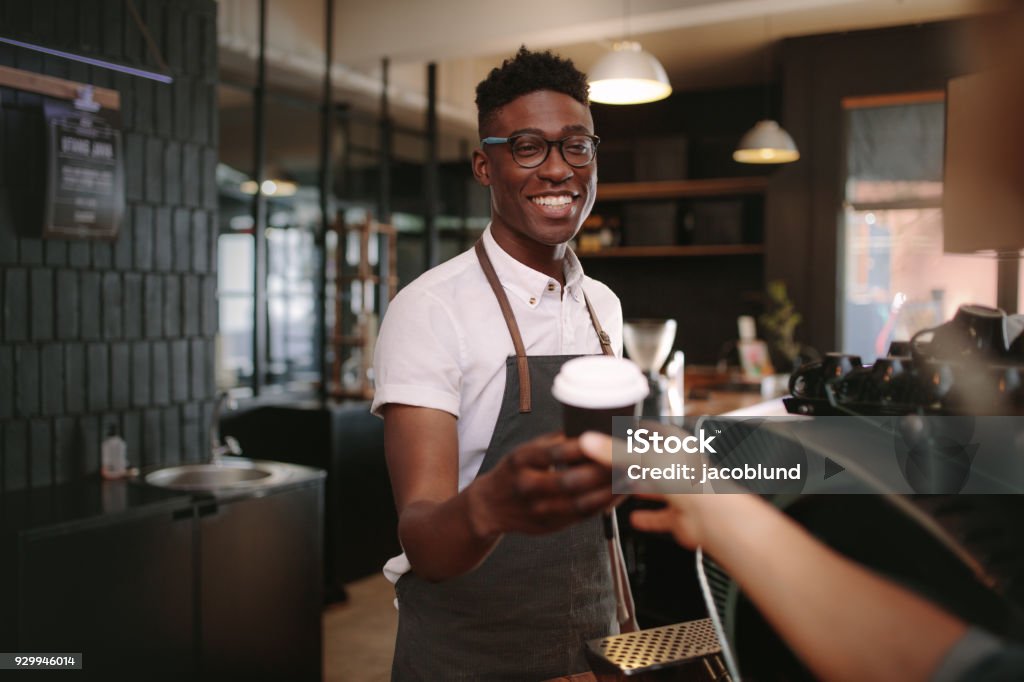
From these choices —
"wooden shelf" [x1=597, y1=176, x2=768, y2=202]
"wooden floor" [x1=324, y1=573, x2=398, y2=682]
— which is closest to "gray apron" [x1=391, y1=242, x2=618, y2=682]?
"wooden floor" [x1=324, y1=573, x2=398, y2=682]

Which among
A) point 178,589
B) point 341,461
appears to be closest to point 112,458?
point 178,589

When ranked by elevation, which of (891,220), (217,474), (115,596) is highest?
(891,220)

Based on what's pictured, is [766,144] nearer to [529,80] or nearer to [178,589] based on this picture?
[178,589]

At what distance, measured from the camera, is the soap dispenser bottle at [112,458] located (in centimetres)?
291

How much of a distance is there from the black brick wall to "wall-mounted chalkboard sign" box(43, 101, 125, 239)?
0.05m

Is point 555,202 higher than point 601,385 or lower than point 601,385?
higher

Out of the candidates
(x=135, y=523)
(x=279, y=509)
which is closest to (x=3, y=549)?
(x=135, y=523)

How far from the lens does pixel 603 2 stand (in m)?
4.78

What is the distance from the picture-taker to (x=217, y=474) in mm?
3201

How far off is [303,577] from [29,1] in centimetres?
209

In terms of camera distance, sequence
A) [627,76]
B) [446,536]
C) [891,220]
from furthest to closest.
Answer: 1. [891,220]
2. [627,76]
3. [446,536]

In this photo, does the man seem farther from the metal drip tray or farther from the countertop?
the countertop

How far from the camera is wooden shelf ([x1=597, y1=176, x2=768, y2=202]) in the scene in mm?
7094

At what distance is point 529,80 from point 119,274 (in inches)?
88.0
